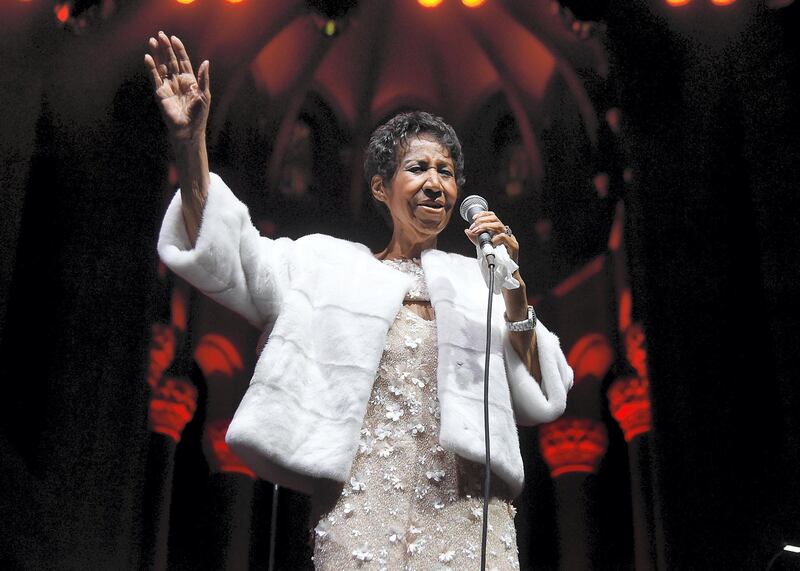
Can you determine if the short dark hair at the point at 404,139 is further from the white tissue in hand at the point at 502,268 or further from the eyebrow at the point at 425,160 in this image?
the white tissue in hand at the point at 502,268

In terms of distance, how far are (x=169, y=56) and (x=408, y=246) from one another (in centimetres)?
63

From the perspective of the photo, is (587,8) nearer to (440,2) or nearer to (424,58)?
(440,2)

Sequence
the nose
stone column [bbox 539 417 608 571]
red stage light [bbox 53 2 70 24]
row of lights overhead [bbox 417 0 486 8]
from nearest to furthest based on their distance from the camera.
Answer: the nose
red stage light [bbox 53 2 70 24]
row of lights overhead [bbox 417 0 486 8]
stone column [bbox 539 417 608 571]

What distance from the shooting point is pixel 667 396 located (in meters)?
2.74

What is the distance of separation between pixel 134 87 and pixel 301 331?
164 cm

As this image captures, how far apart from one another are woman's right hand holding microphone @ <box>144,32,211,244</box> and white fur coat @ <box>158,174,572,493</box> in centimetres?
2

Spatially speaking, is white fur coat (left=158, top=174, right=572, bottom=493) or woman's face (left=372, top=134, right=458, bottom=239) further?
woman's face (left=372, top=134, right=458, bottom=239)

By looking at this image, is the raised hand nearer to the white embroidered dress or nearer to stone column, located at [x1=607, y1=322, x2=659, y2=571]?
the white embroidered dress

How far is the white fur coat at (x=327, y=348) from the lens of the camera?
1.35 meters

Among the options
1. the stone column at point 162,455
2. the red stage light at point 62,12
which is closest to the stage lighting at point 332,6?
the red stage light at point 62,12

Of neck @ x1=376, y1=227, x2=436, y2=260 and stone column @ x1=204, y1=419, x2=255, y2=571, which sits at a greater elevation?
neck @ x1=376, y1=227, x2=436, y2=260

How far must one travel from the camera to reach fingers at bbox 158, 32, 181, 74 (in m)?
1.43

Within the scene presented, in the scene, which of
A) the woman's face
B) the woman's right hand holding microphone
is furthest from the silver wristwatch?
the woman's right hand holding microphone

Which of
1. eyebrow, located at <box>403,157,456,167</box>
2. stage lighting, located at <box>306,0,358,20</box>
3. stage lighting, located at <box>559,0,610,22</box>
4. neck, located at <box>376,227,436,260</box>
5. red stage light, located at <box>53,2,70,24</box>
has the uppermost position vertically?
stage lighting, located at <box>306,0,358,20</box>
